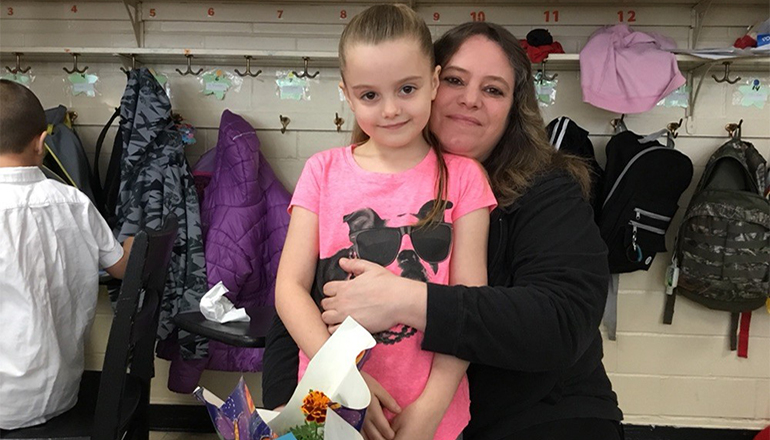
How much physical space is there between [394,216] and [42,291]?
1.15 m

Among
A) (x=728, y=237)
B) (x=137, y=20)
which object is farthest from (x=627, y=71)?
(x=137, y=20)

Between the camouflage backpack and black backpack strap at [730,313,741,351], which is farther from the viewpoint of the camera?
black backpack strap at [730,313,741,351]

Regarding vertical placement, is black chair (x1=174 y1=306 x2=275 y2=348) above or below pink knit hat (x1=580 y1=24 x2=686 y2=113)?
below

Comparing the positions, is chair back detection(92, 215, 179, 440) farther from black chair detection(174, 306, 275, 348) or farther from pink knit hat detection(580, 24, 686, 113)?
pink knit hat detection(580, 24, 686, 113)

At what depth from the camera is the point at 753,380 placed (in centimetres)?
286

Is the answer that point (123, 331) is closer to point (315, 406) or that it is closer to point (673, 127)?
point (315, 406)

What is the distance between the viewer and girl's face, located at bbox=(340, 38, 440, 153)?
1024 mm

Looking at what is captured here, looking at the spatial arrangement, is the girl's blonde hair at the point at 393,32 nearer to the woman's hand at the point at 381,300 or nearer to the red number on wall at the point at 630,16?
the woman's hand at the point at 381,300

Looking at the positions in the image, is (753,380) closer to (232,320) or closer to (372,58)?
(232,320)

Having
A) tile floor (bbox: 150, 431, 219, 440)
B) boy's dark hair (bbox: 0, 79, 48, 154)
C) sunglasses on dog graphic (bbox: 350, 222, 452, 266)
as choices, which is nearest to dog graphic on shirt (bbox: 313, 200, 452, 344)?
sunglasses on dog graphic (bbox: 350, 222, 452, 266)

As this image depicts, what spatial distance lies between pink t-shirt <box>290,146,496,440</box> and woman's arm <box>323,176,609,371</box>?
0.05m

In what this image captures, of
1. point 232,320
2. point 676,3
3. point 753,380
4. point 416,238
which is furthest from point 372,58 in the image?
point 753,380

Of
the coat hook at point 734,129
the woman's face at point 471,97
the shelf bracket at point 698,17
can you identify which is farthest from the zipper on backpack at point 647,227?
the woman's face at point 471,97

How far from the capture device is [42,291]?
1609 millimetres
